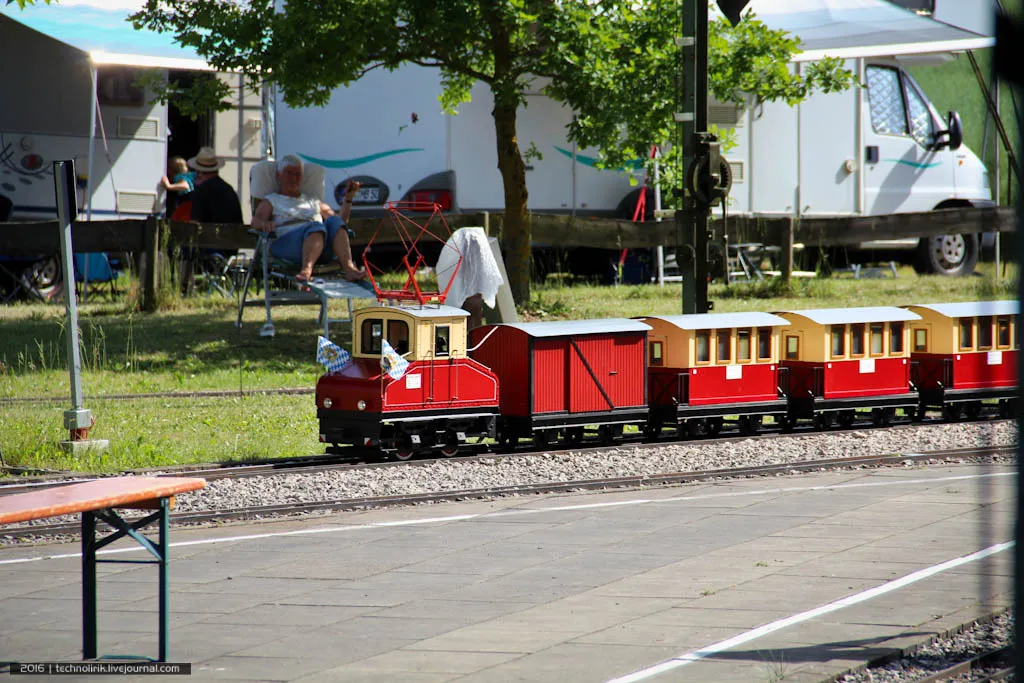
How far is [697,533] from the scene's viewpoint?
29.3 feet

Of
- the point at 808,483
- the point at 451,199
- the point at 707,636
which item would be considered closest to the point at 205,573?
the point at 707,636

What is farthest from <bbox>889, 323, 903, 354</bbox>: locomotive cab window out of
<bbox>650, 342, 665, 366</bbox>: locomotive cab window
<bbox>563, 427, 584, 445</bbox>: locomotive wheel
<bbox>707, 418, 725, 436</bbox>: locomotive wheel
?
Answer: <bbox>563, 427, 584, 445</bbox>: locomotive wheel

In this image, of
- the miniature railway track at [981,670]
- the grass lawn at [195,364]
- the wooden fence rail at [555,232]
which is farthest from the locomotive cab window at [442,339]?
the miniature railway track at [981,670]

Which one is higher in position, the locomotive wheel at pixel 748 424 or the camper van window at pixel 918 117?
the camper van window at pixel 918 117

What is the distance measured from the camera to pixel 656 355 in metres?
13.9

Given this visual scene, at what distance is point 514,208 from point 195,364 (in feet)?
18.7

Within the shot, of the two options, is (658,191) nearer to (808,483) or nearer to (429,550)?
(808,483)

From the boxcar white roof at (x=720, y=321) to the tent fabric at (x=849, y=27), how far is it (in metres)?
9.83

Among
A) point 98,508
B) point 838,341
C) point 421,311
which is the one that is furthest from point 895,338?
point 98,508

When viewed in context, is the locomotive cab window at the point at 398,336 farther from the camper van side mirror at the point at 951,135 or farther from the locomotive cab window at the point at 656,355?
the camper van side mirror at the point at 951,135

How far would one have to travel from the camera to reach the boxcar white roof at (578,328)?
12.7 metres

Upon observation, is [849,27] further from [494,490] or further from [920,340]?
[494,490]

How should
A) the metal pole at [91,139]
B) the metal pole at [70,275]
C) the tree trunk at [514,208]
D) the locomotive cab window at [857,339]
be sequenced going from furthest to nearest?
the metal pole at [91,139] → the tree trunk at [514,208] → the locomotive cab window at [857,339] → the metal pole at [70,275]

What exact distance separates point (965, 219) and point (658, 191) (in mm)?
5455
